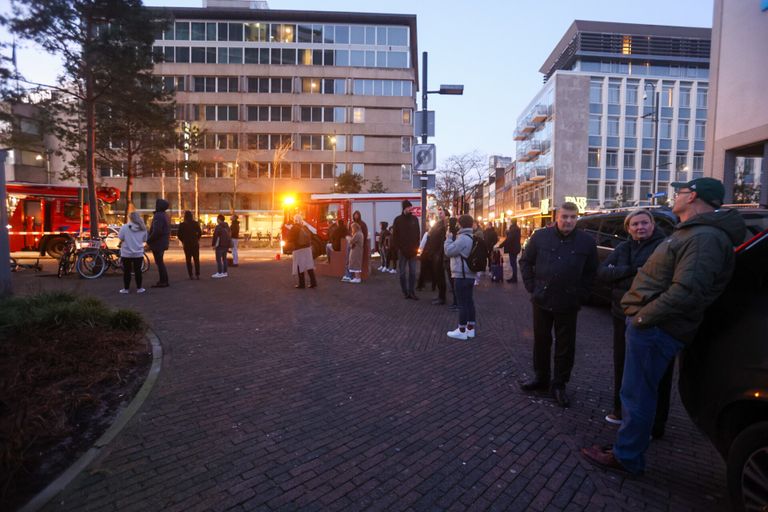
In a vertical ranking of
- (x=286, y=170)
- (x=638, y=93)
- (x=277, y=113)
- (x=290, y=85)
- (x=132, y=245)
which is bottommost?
(x=132, y=245)

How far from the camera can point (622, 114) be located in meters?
51.8

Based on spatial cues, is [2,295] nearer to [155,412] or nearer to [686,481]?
[155,412]

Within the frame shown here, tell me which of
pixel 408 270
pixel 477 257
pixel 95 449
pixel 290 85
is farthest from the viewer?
pixel 290 85

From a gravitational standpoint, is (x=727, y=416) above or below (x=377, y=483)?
above

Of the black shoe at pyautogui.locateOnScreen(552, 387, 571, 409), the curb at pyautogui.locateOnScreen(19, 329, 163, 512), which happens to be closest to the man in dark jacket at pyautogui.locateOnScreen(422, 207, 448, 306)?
the black shoe at pyautogui.locateOnScreen(552, 387, 571, 409)

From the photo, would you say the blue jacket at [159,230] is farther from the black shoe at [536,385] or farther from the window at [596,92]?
the window at [596,92]

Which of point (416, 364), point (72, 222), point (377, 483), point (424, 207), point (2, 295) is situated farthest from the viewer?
point (72, 222)

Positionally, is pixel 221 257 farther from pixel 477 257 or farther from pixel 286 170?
pixel 286 170

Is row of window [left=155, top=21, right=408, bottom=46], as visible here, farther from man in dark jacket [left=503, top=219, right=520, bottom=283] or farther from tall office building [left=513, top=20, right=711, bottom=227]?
man in dark jacket [left=503, top=219, right=520, bottom=283]

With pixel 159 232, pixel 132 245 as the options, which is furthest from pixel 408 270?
pixel 132 245

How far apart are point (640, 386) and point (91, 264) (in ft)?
45.8

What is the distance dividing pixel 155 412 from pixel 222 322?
11.9ft

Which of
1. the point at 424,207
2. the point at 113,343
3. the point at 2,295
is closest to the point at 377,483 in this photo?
the point at 113,343

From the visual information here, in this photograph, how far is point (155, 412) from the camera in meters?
4.00
